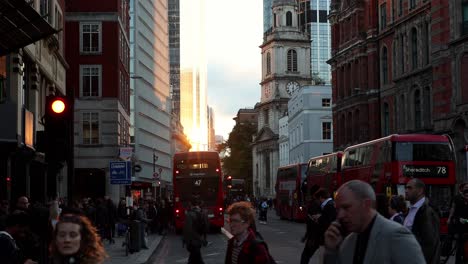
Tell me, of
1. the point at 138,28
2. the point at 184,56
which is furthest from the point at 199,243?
the point at 184,56

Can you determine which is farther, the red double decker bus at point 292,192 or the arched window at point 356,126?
the arched window at point 356,126

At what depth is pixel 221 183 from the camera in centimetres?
4228

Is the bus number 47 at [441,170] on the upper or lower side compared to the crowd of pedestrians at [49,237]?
upper

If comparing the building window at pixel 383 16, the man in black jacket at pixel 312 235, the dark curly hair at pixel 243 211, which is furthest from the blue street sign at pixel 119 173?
the building window at pixel 383 16

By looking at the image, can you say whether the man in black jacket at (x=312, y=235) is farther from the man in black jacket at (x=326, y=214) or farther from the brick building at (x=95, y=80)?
the brick building at (x=95, y=80)

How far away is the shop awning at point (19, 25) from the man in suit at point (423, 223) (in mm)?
8331

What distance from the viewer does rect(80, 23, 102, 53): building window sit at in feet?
178

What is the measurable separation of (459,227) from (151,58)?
82.1 metres

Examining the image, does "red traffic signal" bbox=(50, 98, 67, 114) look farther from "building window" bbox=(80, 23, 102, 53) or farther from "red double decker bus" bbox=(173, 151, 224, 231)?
"building window" bbox=(80, 23, 102, 53)

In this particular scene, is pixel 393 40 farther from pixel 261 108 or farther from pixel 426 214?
pixel 261 108

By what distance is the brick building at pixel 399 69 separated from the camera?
2028 inches

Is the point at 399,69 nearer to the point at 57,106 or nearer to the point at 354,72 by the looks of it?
the point at 354,72

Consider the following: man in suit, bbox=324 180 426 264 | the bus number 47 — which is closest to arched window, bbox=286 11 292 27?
the bus number 47

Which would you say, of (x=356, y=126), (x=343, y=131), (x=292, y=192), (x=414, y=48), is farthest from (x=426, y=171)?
(x=343, y=131)
